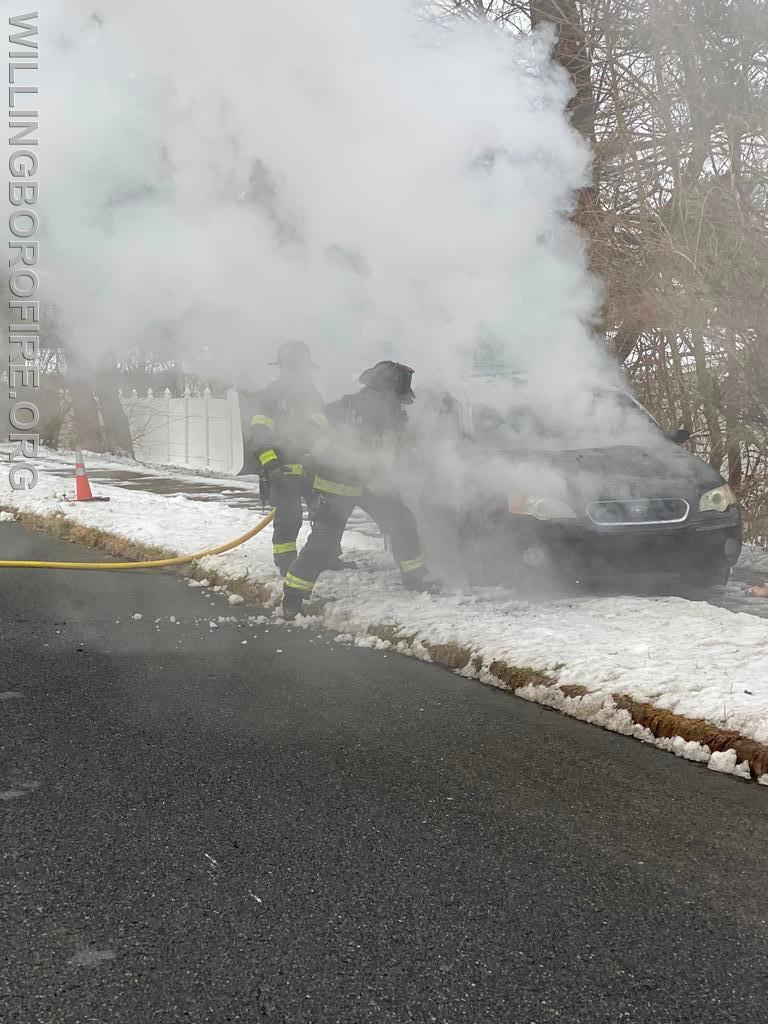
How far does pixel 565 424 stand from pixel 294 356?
7.00 ft

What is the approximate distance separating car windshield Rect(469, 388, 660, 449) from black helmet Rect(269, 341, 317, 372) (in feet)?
4.58

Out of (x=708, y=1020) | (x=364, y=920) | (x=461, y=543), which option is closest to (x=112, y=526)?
(x=461, y=543)

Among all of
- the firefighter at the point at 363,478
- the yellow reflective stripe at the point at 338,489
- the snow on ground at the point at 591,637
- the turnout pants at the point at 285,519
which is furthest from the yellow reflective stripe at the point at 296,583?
the turnout pants at the point at 285,519

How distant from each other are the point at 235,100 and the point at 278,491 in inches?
115

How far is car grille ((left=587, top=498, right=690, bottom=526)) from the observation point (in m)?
6.30

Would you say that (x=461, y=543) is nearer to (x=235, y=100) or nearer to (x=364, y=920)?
(x=235, y=100)

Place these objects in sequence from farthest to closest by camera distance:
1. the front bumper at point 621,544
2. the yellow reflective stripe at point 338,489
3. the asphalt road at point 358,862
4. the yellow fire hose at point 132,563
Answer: the yellow fire hose at point 132,563 → the yellow reflective stripe at point 338,489 → the front bumper at point 621,544 → the asphalt road at point 358,862

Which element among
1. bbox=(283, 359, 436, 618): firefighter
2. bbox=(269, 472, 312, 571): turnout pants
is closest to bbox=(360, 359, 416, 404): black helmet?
bbox=(283, 359, 436, 618): firefighter

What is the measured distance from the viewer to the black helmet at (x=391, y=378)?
638 cm

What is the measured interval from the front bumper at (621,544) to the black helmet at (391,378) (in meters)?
1.15

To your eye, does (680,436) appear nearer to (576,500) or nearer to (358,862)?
(576,500)

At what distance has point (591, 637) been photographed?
5.29m

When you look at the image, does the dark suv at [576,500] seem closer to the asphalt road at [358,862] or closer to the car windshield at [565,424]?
the car windshield at [565,424]

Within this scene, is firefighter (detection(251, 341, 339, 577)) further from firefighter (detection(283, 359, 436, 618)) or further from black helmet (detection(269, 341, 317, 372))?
firefighter (detection(283, 359, 436, 618))
